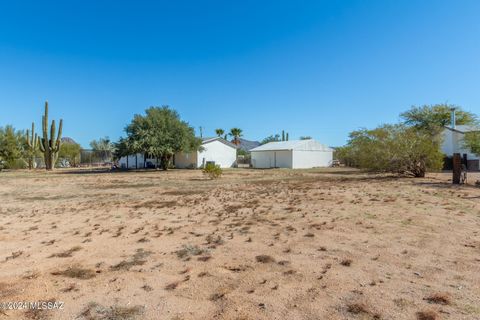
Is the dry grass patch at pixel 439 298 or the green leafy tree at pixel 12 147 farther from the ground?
the green leafy tree at pixel 12 147

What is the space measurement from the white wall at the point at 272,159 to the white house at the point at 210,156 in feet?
10.3

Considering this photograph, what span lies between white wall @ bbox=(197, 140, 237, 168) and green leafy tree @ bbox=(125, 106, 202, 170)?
4.15 m

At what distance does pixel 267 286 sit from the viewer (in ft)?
10.9

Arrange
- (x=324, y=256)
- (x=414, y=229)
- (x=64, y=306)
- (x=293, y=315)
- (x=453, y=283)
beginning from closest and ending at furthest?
(x=293, y=315) → (x=64, y=306) → (x=453, y=283) → (x=324, y=256) → (x=414, y=229)

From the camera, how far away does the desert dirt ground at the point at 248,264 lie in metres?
2.86

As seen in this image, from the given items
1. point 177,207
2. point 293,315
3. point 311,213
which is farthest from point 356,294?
point 177,207

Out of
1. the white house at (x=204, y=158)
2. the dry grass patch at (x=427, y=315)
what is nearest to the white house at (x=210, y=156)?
the white house at (x=204, y=158)

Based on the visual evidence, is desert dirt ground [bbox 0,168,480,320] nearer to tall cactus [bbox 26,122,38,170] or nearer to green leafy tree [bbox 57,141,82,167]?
tall cactus [bbox 26,122,38,170]

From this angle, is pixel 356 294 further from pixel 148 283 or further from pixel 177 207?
pixel 177 207

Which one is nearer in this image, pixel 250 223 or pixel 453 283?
pixel 453 283

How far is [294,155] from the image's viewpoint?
1507 inches

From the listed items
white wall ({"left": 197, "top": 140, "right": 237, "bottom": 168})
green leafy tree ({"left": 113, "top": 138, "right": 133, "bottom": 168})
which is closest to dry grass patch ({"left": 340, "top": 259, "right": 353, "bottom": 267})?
green leafy tree ({"left": 113, "top": 138, "right": 133, "bottom": 168})

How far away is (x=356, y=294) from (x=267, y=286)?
3.03 ft

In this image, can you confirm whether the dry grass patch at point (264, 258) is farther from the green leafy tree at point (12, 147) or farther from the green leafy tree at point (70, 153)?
the green leafy tree at point (70, 153)
